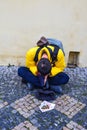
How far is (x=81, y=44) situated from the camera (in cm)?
407

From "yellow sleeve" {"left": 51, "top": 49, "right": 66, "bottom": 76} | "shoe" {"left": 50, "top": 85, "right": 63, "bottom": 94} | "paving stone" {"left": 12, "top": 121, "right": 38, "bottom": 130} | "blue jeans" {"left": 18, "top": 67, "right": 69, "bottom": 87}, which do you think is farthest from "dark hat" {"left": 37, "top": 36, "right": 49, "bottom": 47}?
"paving stone" {"left": 12, "top": 121, "right": 38, "bottom": 130}

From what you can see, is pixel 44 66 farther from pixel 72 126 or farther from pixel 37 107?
pixel 72 126

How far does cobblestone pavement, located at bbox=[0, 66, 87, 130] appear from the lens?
289cm

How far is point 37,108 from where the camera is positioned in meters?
3.18

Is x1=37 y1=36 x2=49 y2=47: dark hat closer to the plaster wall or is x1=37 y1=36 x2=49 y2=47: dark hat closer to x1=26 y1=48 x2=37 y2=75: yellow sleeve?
x1=26 y1=48 x2=37 y2=75: yellow sleeve

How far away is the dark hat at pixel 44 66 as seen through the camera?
3307mm

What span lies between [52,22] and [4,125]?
6.15ft

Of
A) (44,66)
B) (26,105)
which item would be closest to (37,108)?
(26,105)

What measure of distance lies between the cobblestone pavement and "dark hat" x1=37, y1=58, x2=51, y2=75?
0.43 meters

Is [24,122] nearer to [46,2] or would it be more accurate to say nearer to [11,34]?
[11,34]

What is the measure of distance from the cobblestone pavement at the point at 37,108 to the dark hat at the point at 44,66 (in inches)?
16.9

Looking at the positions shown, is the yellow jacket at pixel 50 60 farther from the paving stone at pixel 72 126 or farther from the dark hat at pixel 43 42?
the paving stone at pixel 72 126

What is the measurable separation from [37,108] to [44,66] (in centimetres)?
61

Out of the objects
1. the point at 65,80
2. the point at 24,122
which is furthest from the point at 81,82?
the point at 24,122
